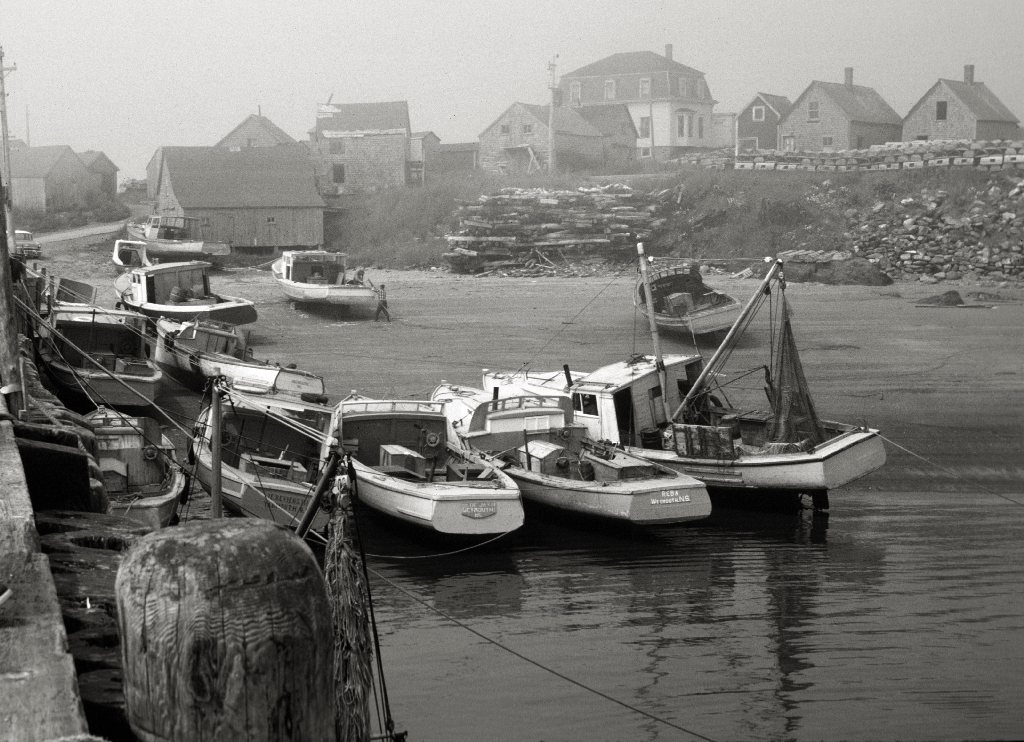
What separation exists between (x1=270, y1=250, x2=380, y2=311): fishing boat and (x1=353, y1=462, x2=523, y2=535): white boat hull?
81.5 ft

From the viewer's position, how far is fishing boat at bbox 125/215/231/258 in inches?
1961

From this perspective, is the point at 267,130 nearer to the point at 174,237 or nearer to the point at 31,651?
the point at 174,237

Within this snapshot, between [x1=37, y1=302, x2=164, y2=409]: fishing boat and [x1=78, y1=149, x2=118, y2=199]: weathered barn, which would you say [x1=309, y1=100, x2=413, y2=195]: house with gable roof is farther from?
[x1=37, y1=302, x2=164, y2=409]: fishing boat

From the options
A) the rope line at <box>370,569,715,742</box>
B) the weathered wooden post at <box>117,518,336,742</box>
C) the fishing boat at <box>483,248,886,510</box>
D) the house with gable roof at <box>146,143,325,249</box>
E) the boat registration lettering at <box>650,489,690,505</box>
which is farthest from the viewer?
the house with gable roof at <box>146,143,325,249</box>

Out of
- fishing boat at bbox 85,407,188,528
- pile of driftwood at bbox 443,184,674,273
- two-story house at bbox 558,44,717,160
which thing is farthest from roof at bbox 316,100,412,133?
fishing boat at bbox 85,407,188,528

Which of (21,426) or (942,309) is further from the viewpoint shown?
(942,309)

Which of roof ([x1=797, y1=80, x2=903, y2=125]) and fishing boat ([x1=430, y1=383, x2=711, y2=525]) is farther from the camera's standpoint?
roof ([x1=797, y1=80, x2=903, y2=125])

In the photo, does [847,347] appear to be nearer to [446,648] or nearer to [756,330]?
[756,330]

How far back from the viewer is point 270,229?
56.7 metres

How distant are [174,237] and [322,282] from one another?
495 inches

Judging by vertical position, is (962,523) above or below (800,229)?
below

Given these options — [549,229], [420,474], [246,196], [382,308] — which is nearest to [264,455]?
[420,474]

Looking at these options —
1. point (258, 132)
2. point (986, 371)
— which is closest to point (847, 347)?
point (986, 371)

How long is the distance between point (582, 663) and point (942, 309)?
30330mm
